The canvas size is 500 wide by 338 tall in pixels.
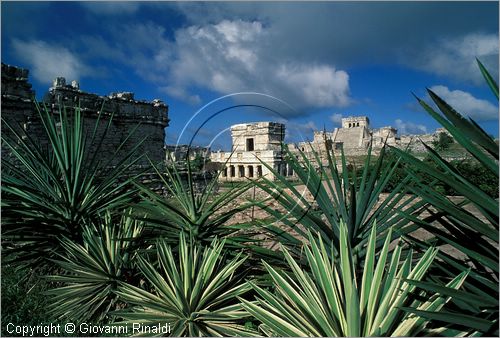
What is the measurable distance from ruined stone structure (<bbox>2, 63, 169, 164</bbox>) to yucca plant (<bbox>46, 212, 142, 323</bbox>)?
191 inches

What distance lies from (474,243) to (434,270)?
29 cm

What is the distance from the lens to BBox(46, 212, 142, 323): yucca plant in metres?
2.60

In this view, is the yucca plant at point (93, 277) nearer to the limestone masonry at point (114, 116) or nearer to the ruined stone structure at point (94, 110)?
the ruined stone structure at point (94, 110)

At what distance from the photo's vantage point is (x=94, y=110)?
13.9 metres

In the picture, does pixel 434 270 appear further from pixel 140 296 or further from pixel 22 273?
pixel 22 273

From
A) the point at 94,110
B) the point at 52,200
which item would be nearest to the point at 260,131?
the point at 52,200

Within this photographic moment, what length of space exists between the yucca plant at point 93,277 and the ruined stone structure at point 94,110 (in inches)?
191

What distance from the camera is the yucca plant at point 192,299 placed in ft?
6.79

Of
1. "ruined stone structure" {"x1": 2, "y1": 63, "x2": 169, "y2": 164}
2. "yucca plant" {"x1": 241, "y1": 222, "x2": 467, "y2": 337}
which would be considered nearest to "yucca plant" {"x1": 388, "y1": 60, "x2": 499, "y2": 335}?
"yucca plant" {"x1": 241, "y1": 222, "x2": 467, "y2": 337}

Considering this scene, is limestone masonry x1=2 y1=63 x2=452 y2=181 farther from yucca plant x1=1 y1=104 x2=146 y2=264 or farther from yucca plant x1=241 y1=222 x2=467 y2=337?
yucca plant x1=241 y1=222 x2=467 y2=337

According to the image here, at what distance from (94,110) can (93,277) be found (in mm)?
12826

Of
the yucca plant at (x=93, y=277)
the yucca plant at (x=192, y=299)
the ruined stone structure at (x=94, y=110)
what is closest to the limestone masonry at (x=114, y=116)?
the ruined stone structure at (x=94, y=110)

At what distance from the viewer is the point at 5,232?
8.95ft

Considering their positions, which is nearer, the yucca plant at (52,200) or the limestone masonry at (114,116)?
the yucca plant at (52,200)
